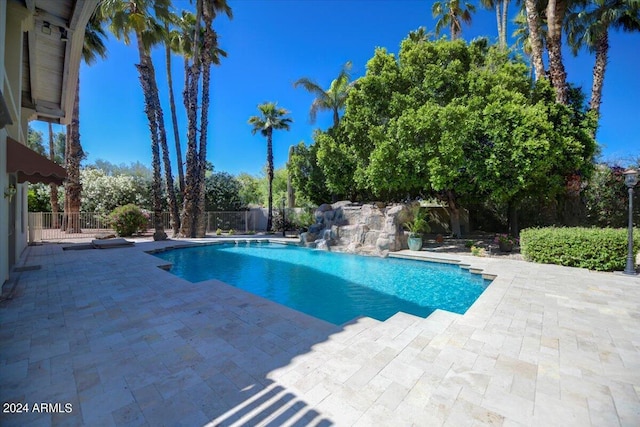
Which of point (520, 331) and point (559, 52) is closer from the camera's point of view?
point (520, 331)

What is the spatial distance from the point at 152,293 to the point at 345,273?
561 centimetres

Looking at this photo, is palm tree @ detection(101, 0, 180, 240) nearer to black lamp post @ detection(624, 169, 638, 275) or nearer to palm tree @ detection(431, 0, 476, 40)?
palm tree @ detection(431, 0, 476, 40)

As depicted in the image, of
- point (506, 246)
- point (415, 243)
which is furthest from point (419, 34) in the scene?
point (506, 246)

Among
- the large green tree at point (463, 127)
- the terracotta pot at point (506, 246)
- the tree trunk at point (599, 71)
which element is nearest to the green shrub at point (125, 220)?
the large green tree at point (463, 127)

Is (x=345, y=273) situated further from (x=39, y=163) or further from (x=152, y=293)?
(x=39, y=163)

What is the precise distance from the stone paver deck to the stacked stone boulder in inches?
270

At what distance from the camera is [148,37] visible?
13469mm

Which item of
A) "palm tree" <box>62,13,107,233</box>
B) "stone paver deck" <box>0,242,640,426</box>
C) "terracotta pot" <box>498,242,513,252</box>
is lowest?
"stone paver deck" <box>0,242,640,426</box>

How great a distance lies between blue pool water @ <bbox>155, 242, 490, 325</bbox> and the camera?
20.1ft

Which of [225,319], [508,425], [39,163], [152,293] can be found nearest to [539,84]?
[508,425]

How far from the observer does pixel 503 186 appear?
33.2ft

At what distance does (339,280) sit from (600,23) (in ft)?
54.6

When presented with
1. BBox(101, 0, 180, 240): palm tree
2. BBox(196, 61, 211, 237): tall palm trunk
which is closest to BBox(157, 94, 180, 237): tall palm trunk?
BBox(101, 0, 180, 240): palm tree

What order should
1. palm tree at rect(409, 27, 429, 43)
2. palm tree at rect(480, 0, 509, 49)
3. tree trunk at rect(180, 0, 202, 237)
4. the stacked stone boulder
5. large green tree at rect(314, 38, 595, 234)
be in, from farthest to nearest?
1. palm tree at rect(480, 0, 509, 49)
2. palm tree at rect(409, 27, 429, 43)
3. tree trunk at rect(180, 0, 202, 237)
4. the stacked stone boulder
5. large green tree at rect(314, 38, 595, 234)
